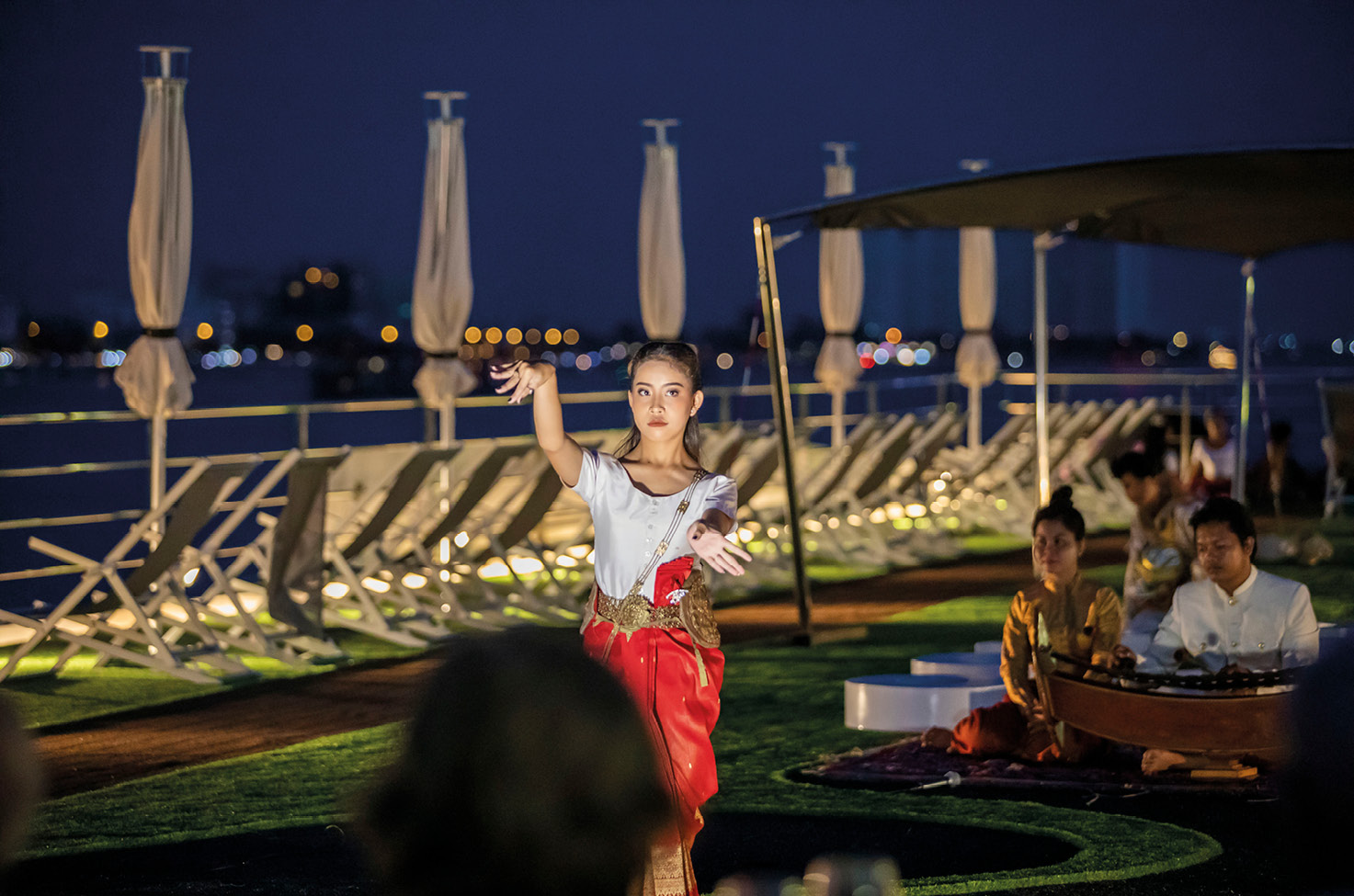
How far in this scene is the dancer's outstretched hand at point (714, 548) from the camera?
2.91 meters

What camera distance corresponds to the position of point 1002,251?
16.1m

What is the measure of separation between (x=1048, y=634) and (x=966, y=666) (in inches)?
32.1

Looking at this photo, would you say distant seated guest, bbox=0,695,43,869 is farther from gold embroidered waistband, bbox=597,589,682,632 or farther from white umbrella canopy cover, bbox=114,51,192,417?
white umbrella canopy cover, bbox=114,51,192,417

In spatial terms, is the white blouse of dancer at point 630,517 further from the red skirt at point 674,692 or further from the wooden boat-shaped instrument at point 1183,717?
the wooden boat-shaped instrument at point 1183,717

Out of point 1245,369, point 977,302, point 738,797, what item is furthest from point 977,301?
point 738,797

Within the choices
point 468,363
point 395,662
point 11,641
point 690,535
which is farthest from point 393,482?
point 690,535

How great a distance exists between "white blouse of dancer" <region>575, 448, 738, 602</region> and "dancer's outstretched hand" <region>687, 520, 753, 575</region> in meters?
0.20

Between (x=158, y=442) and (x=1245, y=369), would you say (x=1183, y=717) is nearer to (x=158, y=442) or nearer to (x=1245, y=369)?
(x=1245, y=369)

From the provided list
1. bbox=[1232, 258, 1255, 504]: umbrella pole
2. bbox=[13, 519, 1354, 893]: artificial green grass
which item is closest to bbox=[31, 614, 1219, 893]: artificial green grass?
bbox=[13, 519, 1354, 893]: artificial green grass

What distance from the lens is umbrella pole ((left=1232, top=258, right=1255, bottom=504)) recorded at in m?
8.16

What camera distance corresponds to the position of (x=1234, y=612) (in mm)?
4695

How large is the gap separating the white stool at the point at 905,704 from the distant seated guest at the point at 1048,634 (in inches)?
11.1

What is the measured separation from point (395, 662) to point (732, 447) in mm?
2758

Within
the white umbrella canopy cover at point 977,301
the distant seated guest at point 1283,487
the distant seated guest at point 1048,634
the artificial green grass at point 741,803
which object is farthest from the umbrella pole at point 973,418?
the distant seated guest at point 1048,634
